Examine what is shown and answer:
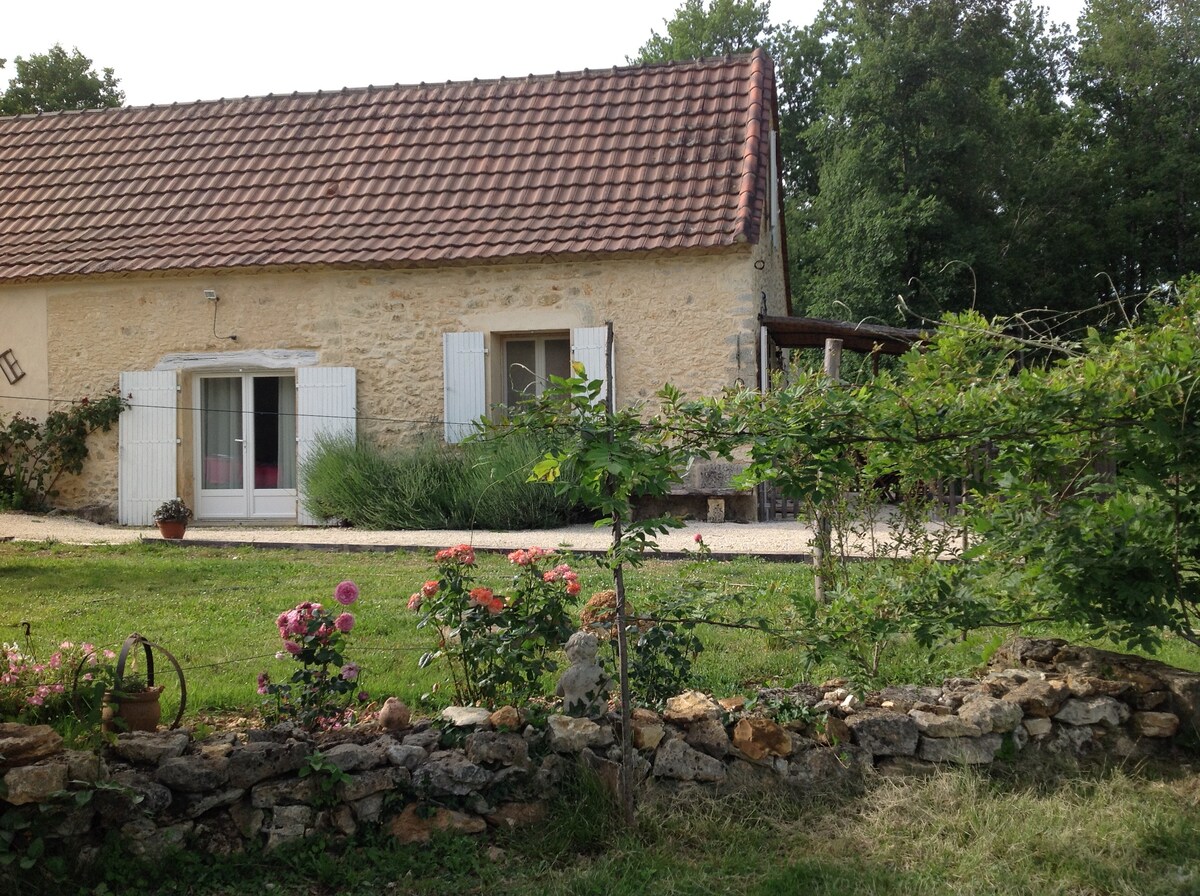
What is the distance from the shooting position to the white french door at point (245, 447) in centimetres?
1287

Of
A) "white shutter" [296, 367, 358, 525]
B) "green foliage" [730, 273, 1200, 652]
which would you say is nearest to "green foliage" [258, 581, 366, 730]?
"green foliage" [730, 273, 1200, 652]

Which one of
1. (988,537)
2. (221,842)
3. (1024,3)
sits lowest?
(221,842)

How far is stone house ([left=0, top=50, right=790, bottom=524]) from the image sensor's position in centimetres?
1187

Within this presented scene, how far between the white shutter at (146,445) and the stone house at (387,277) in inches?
0.9

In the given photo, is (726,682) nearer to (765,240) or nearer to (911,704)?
(911,704)

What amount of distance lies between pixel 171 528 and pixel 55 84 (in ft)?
61.7

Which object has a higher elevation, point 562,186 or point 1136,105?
point 1136,105

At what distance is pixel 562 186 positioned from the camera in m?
12.7

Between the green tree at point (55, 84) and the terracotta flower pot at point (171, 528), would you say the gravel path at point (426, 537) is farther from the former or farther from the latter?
the green tree at point (55, 84)

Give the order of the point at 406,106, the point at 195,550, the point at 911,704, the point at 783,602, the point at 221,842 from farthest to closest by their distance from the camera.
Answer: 1. the point at 406,106
2. the point at 195,550
3. the point at 783,602
4. the point at 911,704
5. the point at 221,842

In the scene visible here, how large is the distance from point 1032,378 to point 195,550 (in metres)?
7.62

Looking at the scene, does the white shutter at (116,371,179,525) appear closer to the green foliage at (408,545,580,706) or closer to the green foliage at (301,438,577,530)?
the green foliage at (301,438,577,530)

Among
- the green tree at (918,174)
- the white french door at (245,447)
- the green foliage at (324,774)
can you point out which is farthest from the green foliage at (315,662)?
the green tree at (918,174)

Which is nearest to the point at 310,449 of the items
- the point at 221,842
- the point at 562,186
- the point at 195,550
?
the point at 195,550
